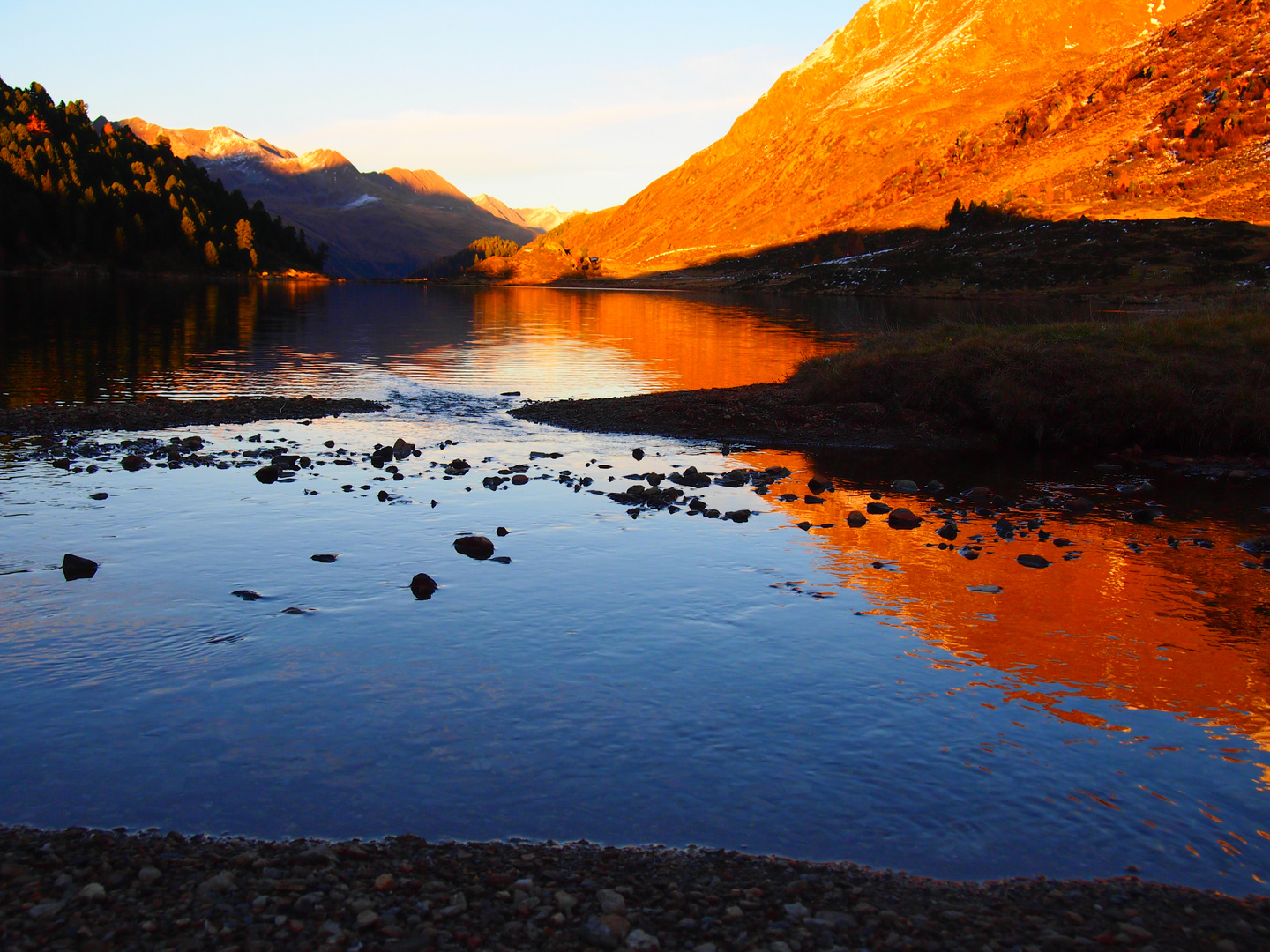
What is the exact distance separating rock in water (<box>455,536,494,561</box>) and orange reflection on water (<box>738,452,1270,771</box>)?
7.14 m

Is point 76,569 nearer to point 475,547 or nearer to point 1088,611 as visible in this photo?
point 475,547

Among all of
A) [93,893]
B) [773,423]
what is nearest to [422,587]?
[93,893]

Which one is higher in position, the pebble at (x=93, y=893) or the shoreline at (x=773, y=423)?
the shoreline at (x=773, y=423)

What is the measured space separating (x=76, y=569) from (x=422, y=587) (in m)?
6.27

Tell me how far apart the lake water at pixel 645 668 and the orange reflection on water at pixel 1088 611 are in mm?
82

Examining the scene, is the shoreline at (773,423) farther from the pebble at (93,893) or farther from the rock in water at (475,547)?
the pebble at (93,893)

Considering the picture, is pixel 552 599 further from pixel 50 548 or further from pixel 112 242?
pixel 112 242

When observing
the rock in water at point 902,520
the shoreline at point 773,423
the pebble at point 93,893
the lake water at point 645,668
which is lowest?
the lake water at point 645,668

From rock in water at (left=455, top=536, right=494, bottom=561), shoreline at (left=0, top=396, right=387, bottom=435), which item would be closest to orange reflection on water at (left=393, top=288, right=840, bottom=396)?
shoreline at (left=0, top=396, right=387, bottom=435)

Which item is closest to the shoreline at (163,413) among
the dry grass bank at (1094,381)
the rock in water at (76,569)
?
the rock in water at (76,569)

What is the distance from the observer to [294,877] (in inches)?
301

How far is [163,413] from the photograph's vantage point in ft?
111

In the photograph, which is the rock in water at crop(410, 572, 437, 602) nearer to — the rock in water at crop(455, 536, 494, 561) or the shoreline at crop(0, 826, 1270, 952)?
the rock in water at crop(455, 536, 494, 561)

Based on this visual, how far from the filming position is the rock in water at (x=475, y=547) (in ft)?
60.3
